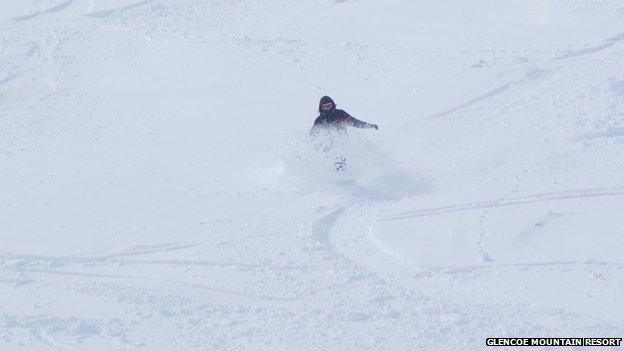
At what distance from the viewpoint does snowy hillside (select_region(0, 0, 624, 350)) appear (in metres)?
6.70

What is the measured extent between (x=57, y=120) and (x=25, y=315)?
774 centimetres

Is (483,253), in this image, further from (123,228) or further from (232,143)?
(232,143)

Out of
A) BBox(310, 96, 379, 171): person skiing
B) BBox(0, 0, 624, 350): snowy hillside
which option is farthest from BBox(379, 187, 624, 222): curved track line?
BBox(310, 96, 379, 171): person skiing

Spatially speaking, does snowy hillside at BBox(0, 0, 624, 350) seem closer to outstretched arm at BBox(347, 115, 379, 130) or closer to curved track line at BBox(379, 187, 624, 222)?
curved track line at BBox(379, 187, 624, 222)

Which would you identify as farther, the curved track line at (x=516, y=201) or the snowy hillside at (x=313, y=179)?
the curved track line at (x=516, y=201)

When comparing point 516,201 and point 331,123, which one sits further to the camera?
point 331,123

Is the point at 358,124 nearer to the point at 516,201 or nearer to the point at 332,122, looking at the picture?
the point at 332,122

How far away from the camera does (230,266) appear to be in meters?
7.88

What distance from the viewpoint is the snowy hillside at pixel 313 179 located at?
6.70 m

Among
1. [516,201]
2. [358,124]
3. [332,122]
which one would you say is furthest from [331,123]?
[516,201]

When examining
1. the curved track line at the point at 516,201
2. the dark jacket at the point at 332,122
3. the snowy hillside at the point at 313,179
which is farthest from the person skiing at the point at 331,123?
the curved track line at the point at 516,201

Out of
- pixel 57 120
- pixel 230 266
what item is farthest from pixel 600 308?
pixel 57 120

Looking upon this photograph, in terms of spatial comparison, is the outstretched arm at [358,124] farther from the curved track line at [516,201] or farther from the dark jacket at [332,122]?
the curved track line at [516,201]

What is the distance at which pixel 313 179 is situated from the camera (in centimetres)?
1053
